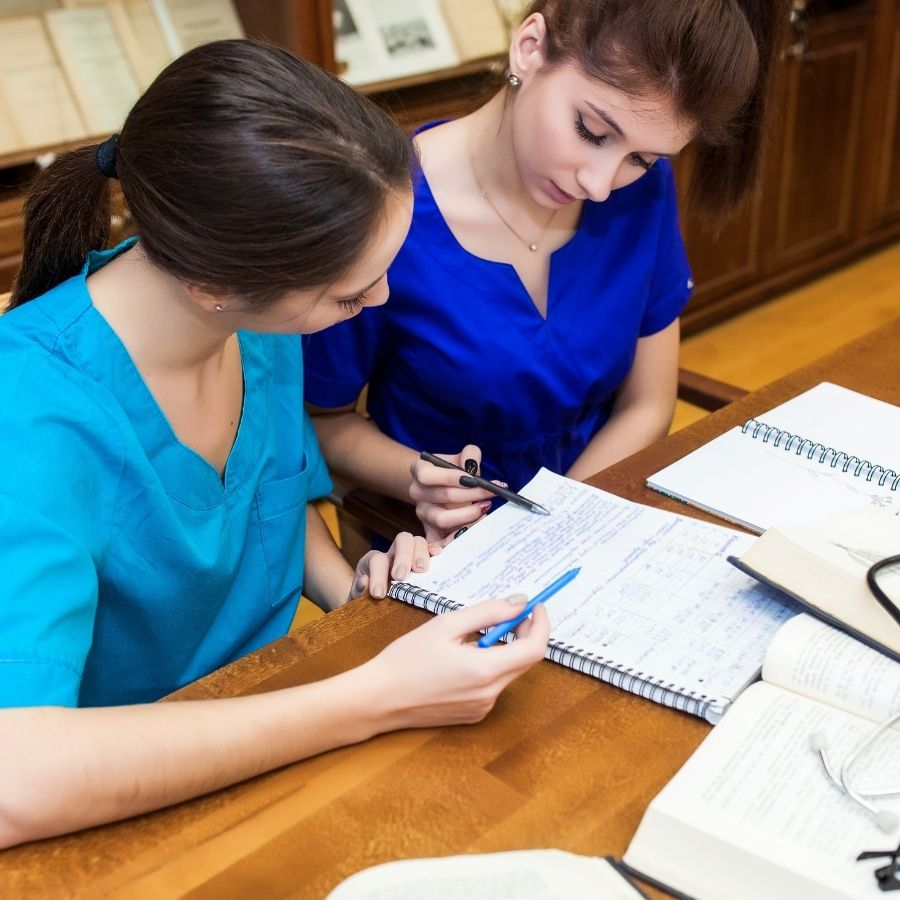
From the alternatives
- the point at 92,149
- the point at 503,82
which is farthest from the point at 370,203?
the point at 503,82

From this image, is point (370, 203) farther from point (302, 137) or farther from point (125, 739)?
point (125, 739)

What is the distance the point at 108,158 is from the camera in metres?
0.98

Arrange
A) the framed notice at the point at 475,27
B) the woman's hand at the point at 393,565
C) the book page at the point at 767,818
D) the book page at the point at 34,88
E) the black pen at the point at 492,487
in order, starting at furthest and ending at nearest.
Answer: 1. the framed notice at the point at 475,27
2. the book page at the point at 34,88
3. the black pen at the point at 492,487
4. the woman's hand at the point at 393,565
5. the book page at the point at 767,818

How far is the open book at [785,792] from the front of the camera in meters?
0.69

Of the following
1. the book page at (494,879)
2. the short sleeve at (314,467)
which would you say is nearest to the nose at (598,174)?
the short sleeve at (314,467)

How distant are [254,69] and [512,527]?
0.49 m

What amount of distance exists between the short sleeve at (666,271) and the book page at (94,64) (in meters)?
1.15

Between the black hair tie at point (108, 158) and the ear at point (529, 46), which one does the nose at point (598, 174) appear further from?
the black hair tie at point (108, 158)

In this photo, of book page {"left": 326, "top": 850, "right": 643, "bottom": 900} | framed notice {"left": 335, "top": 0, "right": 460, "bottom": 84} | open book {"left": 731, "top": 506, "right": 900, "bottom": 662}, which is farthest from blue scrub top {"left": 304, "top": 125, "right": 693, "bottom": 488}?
framed notice {"left": 335, "top": 0, "right": 460, "bottom": 84}

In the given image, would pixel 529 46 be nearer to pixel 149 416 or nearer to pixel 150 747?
pixel 149 416

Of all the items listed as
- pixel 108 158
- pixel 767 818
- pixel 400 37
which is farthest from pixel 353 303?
pixel 400 37

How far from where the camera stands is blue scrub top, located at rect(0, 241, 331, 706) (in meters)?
0.82

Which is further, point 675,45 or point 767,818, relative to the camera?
point 675,45

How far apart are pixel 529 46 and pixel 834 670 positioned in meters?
0.81
